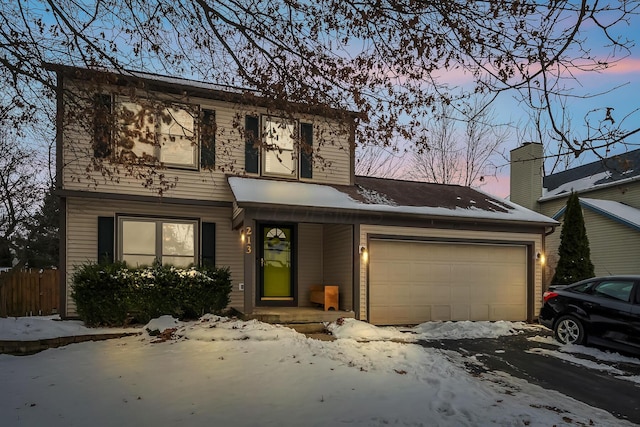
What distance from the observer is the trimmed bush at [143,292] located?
9.03m

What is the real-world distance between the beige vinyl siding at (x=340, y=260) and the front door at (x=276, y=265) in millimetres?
925

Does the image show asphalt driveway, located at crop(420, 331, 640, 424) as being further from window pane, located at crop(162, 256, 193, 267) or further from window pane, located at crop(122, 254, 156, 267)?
window pane, located at crop(122, 254, 156, 267)

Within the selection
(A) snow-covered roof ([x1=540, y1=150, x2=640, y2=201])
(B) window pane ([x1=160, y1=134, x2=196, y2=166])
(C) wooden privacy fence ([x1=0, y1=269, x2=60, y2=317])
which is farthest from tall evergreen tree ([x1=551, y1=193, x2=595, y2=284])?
(C) wooden privacy fence ([x1=0, y1=269, x2=60, y2=317])

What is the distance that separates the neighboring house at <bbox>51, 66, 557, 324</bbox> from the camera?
33.0 feet

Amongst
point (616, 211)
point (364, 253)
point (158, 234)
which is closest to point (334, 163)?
point (364, 253)

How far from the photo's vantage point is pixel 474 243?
1157 centimetres

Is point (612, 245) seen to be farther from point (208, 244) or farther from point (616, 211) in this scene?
point (208, 244)

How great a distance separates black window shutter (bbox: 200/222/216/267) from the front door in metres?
1.17

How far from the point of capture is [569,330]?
8.36 m

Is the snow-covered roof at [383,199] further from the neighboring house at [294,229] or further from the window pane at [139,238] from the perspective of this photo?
the window pane at [139,238]

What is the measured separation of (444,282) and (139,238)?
24.1ft

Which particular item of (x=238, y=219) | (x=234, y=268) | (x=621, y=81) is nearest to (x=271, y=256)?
(x=234, y=268)

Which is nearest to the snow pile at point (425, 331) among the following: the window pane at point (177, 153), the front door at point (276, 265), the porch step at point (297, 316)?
the porch step at point (297, 316)

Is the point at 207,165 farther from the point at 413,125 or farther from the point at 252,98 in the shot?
the point at 413,125
